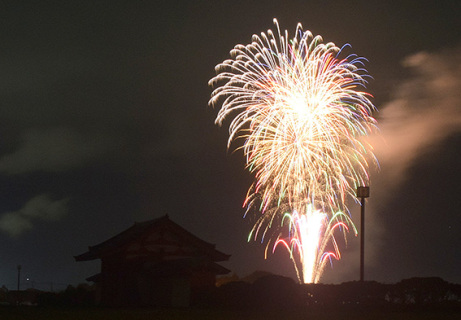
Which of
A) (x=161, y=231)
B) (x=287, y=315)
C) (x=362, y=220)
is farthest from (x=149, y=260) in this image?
(x=287, y=315)

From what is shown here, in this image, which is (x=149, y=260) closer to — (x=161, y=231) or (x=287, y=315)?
(x=161, y=231)

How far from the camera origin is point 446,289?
34.7 metres

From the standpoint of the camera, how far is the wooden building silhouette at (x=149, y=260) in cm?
4588

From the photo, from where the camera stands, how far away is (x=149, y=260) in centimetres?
4825

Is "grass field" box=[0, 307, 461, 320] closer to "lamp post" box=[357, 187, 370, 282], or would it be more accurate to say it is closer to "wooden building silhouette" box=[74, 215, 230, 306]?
"lamp post" box=[357, 187, 370, 282]

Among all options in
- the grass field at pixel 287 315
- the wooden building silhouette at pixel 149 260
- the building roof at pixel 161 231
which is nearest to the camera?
the grass field at pixel 287 315

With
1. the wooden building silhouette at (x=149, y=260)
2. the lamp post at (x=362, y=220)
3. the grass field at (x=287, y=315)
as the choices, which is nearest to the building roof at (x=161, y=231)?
the wooden building silhouette at (x=149, y=260)

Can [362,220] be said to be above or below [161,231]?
above

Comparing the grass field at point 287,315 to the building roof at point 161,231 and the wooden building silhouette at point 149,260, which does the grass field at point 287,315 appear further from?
the building roof at point 161,231

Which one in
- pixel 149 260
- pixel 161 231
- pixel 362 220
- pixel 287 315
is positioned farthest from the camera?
pixel 161 231

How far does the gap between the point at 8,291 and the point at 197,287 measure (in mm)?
26809

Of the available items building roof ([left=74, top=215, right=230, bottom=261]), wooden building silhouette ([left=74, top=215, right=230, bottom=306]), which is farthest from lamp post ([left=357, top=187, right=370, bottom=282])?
building roof ([left=74, top=215, right=230, bottom=261])

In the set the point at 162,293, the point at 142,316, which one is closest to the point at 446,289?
the point at 142,316

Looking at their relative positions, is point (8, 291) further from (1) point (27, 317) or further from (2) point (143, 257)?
(1) point (27, 317)
